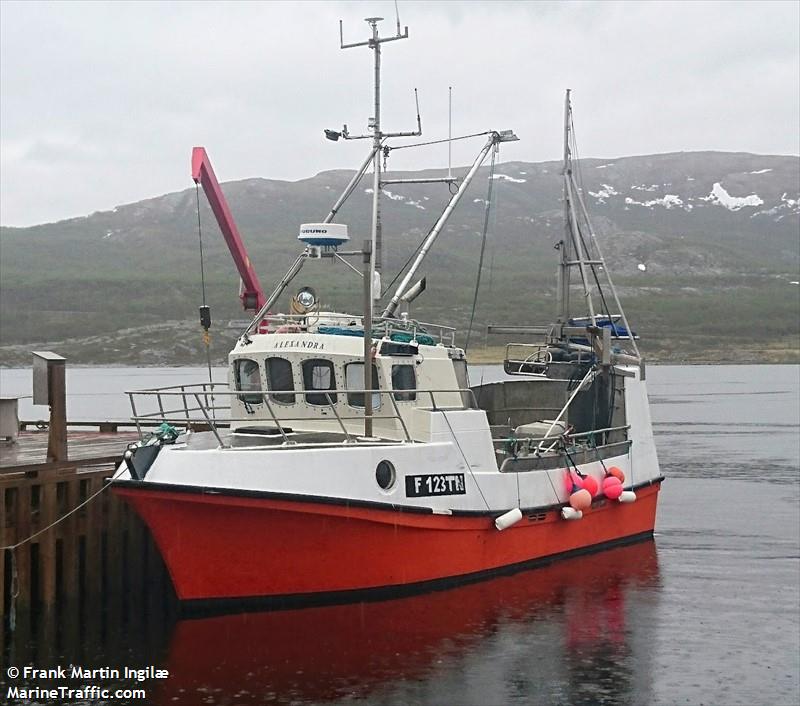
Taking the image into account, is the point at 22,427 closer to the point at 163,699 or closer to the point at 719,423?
the point at 163,699

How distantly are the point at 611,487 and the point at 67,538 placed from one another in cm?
1026

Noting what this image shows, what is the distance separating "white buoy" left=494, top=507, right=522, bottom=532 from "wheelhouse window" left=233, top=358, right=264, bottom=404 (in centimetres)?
433

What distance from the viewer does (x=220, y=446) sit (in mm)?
17281

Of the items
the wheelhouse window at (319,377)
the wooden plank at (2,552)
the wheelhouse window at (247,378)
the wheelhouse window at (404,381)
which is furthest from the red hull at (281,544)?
the wheelhouse window at (247,378)

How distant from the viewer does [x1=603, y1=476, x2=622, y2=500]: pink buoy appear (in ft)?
75.6

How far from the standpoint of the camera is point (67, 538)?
1805 centimetres

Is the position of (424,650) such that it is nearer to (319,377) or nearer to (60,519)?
(319,377)

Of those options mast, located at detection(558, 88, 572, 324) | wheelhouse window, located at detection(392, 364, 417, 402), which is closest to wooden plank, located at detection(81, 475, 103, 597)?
wheelhouse window, located at detection(392, 364, 417, 402)

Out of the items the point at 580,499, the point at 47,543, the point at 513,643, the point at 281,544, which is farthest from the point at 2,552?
the point at 580,499

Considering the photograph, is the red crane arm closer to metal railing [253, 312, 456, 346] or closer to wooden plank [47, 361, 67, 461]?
metal railing [253, 312, 456, 346]

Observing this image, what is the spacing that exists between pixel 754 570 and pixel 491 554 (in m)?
6.57

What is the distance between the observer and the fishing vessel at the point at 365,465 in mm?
17016

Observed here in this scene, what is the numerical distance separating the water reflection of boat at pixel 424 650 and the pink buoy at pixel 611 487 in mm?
3050

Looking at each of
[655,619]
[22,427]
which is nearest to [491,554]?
[655,619]
